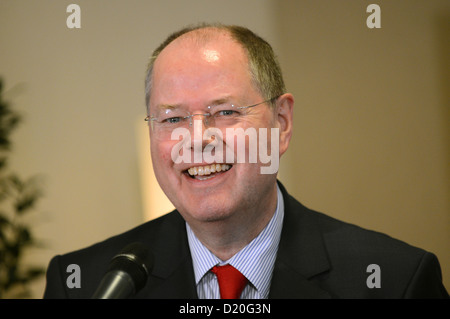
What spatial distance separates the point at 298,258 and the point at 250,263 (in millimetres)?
134

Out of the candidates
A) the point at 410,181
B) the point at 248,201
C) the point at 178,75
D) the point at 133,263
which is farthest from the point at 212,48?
the point at 410,181

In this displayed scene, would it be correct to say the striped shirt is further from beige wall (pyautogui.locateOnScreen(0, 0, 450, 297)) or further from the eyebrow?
beige wall (pyautogui.locateOnScreen(0, 0, 450, 297))

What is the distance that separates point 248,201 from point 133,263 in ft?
1.36

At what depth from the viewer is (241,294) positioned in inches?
53.4

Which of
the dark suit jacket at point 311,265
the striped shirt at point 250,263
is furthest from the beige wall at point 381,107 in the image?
the striped shirt at point 250,263

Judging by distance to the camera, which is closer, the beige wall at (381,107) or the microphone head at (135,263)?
the microphone head at (135,263)

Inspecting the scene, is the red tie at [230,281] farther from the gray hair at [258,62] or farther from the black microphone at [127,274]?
the gray hair at [258,62]

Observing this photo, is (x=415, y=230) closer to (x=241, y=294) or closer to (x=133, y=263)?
(x=241, y=294)

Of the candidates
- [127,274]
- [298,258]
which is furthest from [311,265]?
[127,274]

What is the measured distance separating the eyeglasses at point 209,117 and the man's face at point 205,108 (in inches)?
0.5

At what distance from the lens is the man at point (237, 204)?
4.23 feet

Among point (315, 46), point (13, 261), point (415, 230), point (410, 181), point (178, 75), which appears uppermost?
point (315, 46)

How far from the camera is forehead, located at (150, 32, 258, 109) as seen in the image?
4.21 feet

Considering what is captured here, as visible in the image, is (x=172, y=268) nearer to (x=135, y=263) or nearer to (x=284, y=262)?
(x=284, y=262)
